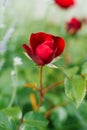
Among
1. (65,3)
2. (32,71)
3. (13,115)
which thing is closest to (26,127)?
(13,115)

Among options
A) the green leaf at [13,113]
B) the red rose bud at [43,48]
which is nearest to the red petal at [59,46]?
the red rose bud at [43,48]

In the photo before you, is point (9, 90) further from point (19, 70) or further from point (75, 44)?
point (75, 44)

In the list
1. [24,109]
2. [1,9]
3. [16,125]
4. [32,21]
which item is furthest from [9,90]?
[32,21]

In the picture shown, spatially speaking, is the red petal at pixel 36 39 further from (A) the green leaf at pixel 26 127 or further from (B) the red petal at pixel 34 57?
(A) the green leaf at pixel 26 127

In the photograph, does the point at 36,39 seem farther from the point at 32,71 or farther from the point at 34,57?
the point at 32,71

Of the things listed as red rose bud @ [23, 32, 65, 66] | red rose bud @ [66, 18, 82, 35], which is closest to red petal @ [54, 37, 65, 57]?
red rose bud @ [23, 32, 65, 66]
